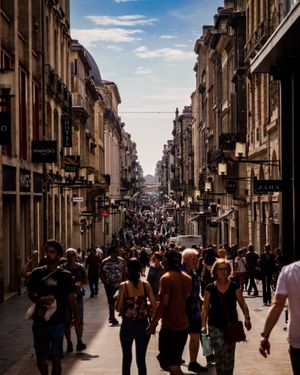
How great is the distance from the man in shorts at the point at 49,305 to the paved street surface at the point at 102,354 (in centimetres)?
186

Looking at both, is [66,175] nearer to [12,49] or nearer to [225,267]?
[12,49]

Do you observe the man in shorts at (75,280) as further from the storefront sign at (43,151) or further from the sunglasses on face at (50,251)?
the storefront sign at (43,151)

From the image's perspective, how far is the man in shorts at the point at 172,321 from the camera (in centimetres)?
889

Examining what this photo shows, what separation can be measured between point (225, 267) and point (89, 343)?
5.25m

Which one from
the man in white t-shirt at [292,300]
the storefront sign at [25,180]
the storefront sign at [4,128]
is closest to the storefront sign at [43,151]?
the storefront sign at [25,180]

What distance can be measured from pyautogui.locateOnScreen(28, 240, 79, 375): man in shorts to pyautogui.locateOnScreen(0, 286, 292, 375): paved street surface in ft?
6.10

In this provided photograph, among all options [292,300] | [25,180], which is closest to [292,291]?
[292,300]

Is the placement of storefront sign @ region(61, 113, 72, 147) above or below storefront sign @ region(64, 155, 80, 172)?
above

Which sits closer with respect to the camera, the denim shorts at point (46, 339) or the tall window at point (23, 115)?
the denim shorts at point (46, 339)

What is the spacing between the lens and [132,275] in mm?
9375

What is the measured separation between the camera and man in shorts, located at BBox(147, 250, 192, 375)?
8891 mm

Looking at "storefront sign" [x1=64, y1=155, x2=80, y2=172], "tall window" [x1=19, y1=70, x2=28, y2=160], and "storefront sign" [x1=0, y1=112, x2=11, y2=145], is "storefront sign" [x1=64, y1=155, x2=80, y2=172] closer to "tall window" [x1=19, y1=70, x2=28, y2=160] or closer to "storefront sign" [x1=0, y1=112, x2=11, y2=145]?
"tall window" [x1=19, y1=70, x2=28, y2=160]

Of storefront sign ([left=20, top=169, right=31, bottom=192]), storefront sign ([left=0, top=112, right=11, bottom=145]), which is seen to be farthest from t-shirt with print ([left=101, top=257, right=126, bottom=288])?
storefront sign ([left=20, top=169, right=31, bottom=192])

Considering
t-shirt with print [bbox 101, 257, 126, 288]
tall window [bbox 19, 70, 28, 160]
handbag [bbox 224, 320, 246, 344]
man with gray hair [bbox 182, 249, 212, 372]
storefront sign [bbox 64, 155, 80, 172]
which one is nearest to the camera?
handbag [bbox 224, 320, 246, 344]
